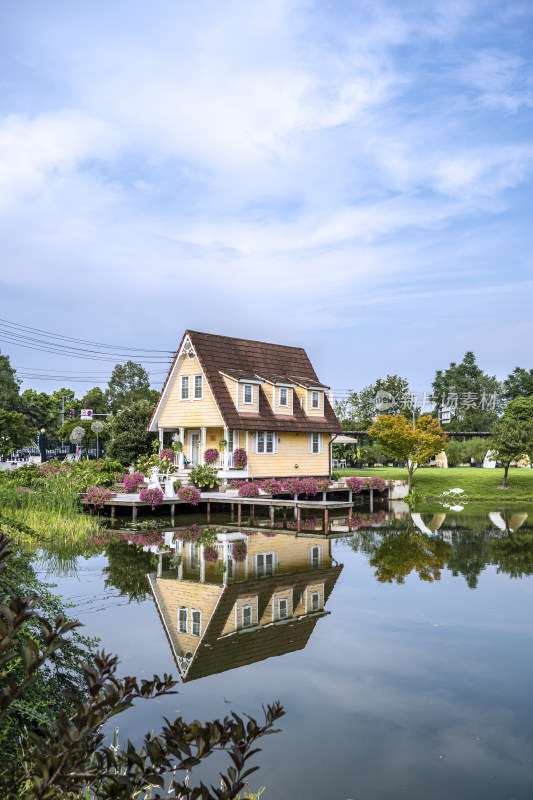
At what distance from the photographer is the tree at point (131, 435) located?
38781 millimetres

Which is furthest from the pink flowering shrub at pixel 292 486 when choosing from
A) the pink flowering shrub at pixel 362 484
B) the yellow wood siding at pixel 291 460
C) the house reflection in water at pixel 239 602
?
the house reflection in water at pixel 239 602

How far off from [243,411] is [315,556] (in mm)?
15872

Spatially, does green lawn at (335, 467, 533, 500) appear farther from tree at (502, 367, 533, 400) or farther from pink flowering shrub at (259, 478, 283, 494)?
tree at (502, 367, 533, 400)

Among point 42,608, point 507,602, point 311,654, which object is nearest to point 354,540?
point 507,602

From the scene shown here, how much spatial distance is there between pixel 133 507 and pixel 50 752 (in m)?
22.7

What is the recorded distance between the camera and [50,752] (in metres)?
2.65

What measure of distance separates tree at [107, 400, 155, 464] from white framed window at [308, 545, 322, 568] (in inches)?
881

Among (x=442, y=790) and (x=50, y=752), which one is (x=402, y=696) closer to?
(x=442, y=790)

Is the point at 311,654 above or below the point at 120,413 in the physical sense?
below

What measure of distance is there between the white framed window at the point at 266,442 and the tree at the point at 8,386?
4107 cm

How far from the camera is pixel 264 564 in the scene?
1520 centimetres

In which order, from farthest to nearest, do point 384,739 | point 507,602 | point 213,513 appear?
1. point 213,513
2. point 507,602
3. point 384,739

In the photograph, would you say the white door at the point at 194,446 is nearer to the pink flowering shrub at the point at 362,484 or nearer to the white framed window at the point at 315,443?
the white framed window at the point at 315,443

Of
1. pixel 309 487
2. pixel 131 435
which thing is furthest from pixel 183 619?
pixel 131 435
